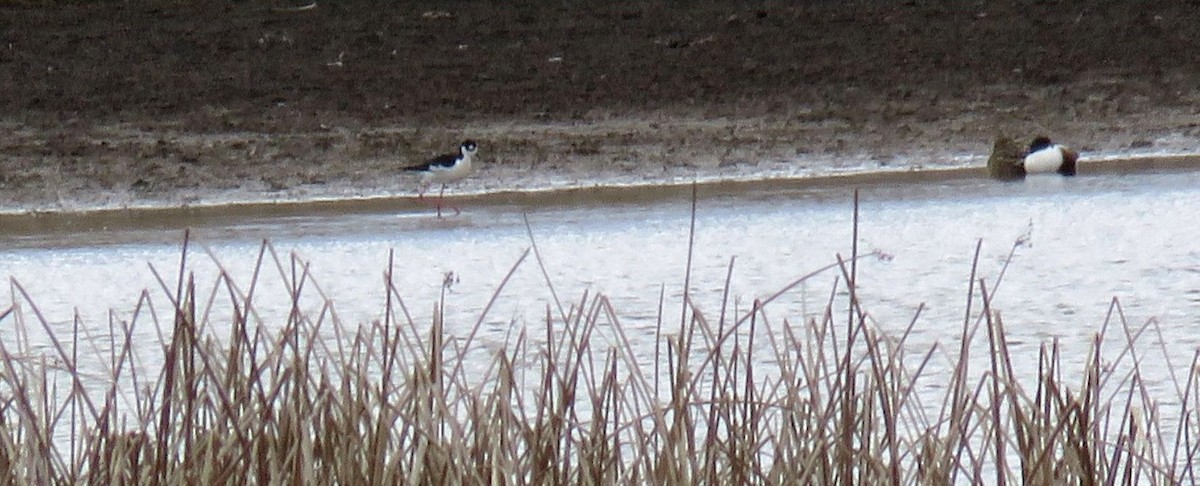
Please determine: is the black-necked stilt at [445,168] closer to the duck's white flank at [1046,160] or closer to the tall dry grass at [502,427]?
the duck's white flank at [1046,160]

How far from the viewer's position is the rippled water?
7871 mm

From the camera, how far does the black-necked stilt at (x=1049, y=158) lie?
1265 centimetres

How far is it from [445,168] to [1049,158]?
3.23 meters

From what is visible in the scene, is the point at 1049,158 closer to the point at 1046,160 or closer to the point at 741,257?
the point at 1046,160

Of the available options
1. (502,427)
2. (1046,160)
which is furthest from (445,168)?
(502,427)

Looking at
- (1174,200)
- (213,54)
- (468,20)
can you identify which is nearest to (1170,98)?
(1174,200)

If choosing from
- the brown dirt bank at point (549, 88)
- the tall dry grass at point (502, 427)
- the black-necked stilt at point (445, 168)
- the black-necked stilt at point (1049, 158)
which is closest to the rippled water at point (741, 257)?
the black-necked stilt at point (1049, 158)

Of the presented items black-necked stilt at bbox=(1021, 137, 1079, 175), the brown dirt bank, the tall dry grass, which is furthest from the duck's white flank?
the tall dry grass

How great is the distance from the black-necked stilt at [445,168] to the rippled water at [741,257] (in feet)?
0.90

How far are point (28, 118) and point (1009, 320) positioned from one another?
317 inches

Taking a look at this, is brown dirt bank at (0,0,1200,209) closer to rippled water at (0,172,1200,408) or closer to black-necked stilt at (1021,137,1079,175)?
black-necked stilt at (1021,137,1079,175)

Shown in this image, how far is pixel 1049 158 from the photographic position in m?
12.8

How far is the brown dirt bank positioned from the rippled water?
1.34m

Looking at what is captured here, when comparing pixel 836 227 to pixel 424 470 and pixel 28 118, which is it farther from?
pixel 424 470
